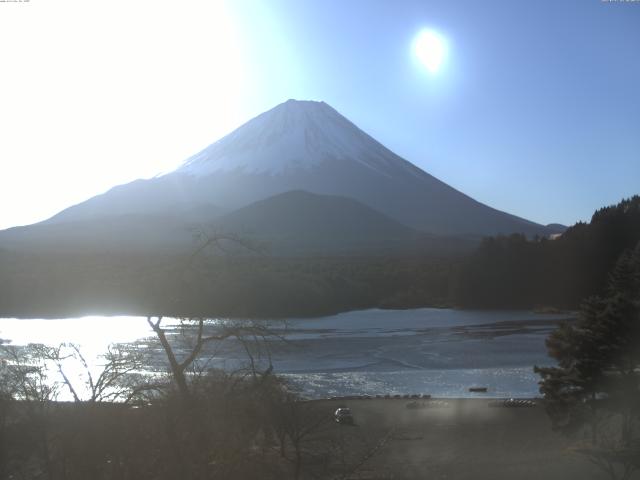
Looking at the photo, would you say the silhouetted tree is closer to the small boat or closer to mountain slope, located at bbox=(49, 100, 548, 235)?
the small boat

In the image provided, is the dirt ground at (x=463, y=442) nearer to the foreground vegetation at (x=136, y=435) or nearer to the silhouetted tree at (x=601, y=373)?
the silhouetted tree at (x=601, y=373)

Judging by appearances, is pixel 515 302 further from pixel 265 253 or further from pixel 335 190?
pixel 335 190

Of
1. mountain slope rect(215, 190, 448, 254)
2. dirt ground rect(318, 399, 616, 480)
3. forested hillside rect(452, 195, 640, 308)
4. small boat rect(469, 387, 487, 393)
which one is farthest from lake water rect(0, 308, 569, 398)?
mountain slope rect(215, 190, 448, 254)

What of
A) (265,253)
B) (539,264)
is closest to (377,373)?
(265,253)

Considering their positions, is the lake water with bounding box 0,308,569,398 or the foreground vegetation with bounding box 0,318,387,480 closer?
the foreground vegetation with bounding box 0,318,387,480

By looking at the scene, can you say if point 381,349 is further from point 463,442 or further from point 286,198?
point 286,198

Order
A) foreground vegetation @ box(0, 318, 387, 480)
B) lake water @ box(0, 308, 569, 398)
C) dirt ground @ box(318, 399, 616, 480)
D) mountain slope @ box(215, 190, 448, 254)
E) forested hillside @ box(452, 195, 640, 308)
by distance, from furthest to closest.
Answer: mountain slope @ box(215, 190, 448, 254) < forested hillside @ box(452, 195, 640, 308) < lake water @ box(0, 308, 569, 398) < dirt ground @ box(318, 399, 616, 480) < foreground vegetation @ box(0, 318, 387, 480)

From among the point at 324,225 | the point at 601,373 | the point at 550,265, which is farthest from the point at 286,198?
the point at 601,373

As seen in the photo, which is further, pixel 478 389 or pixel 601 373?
pixel 478 389
